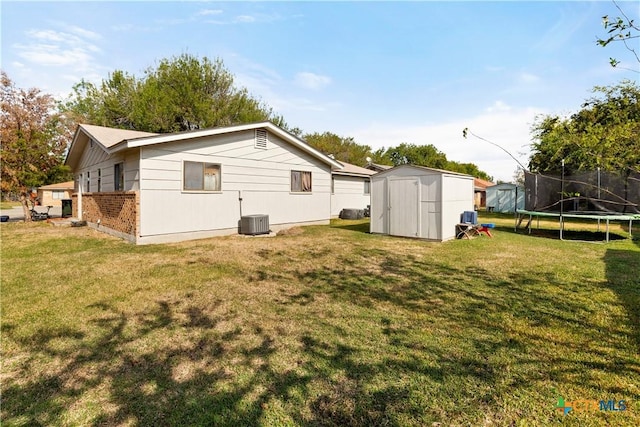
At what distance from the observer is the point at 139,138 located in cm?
884

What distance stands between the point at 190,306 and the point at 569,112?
25.8 metres

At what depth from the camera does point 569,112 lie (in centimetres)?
2041

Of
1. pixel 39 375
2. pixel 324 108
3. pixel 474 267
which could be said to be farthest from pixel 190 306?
pixel 324 108

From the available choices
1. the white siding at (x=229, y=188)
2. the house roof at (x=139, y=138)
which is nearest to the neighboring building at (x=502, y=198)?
the house roof at (x=139, y=138)

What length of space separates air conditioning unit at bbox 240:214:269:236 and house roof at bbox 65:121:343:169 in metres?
3.16

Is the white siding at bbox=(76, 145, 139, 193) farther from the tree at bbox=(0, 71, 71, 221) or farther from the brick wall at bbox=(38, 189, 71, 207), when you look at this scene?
the brick wall at bbox=(38, 189, 71, 207)

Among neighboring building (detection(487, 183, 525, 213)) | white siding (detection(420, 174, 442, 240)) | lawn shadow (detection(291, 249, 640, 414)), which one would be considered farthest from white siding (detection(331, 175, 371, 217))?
neighboring building (detection(487, 183, 525, 213))

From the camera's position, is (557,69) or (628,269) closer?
(557,69)

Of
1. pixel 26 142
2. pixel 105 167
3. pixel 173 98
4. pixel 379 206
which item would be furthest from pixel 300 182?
pixel 173 98

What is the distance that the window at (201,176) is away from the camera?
33.0 feet

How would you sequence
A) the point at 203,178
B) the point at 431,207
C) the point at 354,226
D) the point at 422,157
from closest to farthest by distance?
the point at 431,207 < the point at 203,178 < the point at 354,226 < the point at 422,157

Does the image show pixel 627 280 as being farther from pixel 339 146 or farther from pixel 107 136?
pixel 339 146

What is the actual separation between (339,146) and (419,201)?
36.3 meters

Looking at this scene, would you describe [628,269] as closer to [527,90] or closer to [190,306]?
[527,90]
